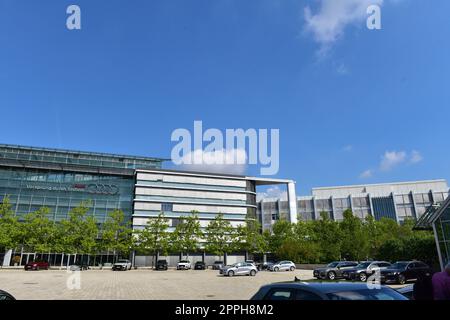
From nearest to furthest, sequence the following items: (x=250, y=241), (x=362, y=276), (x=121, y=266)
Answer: (x=362, y=276) < (x=121, y=266) < (x=250, y=241)

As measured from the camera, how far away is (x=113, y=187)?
74062mm

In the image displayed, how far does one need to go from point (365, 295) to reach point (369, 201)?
10968 cm

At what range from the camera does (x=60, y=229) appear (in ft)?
176

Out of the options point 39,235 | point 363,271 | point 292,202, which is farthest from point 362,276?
point 292,202

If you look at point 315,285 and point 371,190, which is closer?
point 315,285

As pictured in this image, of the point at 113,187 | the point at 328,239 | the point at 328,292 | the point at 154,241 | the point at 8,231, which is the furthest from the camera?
the point at 113,187

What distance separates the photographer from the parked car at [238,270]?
1419 inches

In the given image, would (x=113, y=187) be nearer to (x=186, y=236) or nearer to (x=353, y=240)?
(x=186, y=236)

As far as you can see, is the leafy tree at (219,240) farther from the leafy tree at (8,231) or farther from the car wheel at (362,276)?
the car wheel at (362,276)

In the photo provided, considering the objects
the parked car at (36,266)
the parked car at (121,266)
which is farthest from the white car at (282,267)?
the parked car at (36,266)

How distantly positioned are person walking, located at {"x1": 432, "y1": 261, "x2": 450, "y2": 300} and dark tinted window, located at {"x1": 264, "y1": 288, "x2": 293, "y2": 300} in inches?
138

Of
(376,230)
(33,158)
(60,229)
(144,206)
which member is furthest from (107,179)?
(376,230)
